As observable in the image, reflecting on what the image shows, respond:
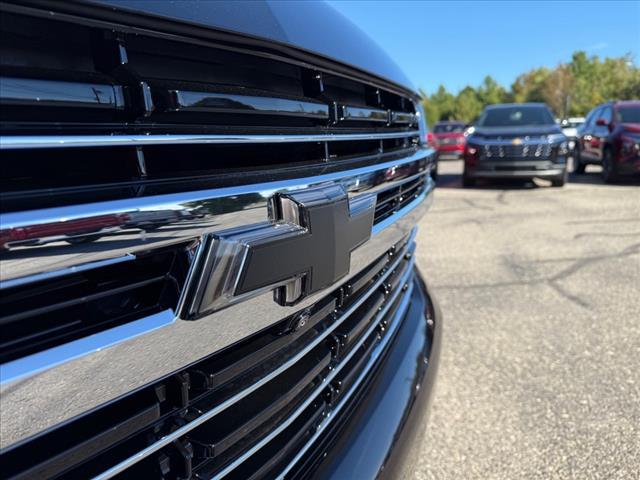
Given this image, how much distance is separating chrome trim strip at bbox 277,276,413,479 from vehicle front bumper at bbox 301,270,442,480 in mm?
30

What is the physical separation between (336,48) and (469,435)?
170 cm

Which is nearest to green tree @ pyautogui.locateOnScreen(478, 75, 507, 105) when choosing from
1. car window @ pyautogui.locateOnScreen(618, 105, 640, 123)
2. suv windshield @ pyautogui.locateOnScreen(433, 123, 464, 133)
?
suv windshield @ pyautogui.locateOnScreen(433, 123, 464, 133)

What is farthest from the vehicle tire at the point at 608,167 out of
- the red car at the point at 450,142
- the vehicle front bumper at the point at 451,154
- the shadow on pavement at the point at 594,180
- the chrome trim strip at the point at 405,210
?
the chrome trim strip at the point at 405,210

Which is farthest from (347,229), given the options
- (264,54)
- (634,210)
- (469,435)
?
(634,210)

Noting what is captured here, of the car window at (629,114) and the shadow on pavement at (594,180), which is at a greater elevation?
the car window at (629,114)

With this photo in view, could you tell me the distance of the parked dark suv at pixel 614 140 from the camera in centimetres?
945

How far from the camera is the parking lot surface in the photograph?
6.75 feet

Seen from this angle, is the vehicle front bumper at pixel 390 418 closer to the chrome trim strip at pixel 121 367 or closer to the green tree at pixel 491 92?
the chrome trim strip at pixel 121 367

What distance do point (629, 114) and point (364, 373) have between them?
10.8 m

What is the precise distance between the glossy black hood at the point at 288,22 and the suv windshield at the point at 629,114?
403 inches

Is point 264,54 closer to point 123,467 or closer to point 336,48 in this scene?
point 336,48

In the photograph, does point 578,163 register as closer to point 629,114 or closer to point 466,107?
point 629,114

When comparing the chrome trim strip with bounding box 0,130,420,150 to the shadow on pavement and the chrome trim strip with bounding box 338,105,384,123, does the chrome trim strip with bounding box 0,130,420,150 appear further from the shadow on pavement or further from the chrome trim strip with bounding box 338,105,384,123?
the shadow on pavement

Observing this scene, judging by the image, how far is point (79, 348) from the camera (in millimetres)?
658
